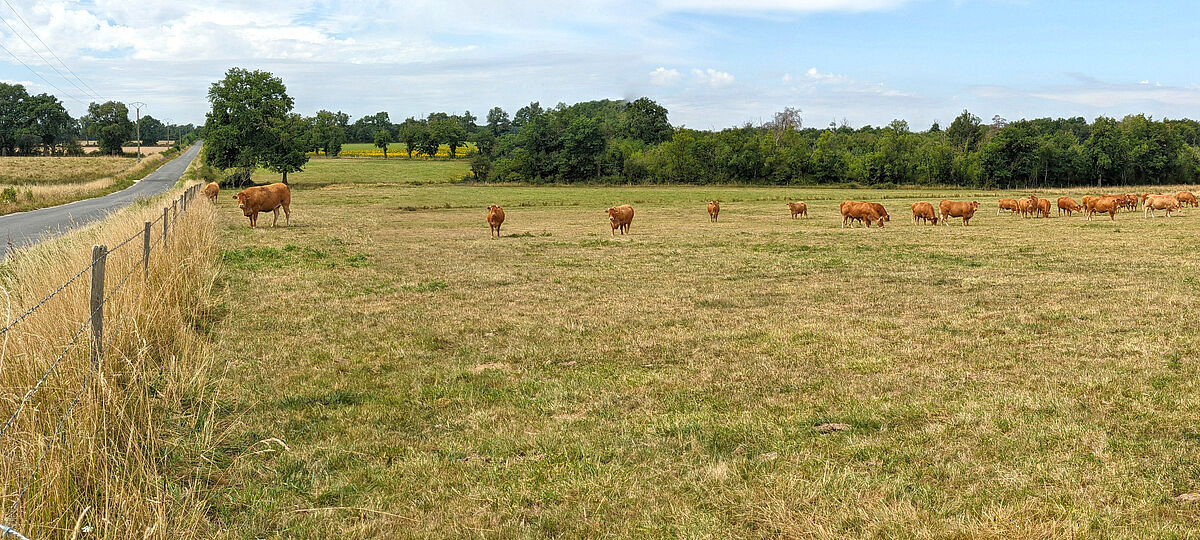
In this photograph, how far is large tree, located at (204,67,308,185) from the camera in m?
65.9

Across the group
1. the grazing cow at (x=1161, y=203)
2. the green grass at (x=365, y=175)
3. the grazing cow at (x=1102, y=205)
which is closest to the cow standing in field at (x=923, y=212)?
the grazing cow at (x=1102, y=205)

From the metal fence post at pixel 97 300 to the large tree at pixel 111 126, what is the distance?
158 metres

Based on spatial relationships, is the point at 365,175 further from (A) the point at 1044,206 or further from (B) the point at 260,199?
(A) the point at 1044,206

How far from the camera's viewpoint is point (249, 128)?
67.0 metres

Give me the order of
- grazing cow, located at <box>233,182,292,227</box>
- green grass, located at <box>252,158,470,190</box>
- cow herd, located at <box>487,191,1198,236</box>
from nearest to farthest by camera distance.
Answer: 1. cow herd, located at <box>487,191,1198,236</box>
2. grazing cow, located at <box>233,182,292,227</box>
3. green grass, located at <box>252,158,470,190</box>

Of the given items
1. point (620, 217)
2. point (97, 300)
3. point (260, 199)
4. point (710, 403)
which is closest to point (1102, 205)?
point (620, 217)

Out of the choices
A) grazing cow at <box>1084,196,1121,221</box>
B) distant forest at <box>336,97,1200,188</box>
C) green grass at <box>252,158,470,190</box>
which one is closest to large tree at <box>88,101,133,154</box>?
green grass at <box>252,158,470,190</box>

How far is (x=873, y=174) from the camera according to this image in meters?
95.2

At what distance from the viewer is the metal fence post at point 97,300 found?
6.23m

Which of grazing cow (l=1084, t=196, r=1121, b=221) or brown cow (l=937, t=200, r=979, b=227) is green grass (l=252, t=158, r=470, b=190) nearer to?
brown cow (l=937, t=200, r=979, b=227)

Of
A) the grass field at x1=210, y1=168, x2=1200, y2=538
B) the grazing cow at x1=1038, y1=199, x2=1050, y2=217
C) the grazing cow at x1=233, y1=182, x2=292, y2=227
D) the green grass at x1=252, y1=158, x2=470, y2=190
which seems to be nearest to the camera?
the grass field at x1=210, y1=168, x2=1200, y2=538

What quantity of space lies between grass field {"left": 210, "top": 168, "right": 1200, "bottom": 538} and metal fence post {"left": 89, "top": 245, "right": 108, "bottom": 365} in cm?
117

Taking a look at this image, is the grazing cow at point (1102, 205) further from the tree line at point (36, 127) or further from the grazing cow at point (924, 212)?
the tree line at point (36, 127)

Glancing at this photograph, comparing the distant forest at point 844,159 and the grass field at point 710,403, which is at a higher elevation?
the distant forest at point 844,159
